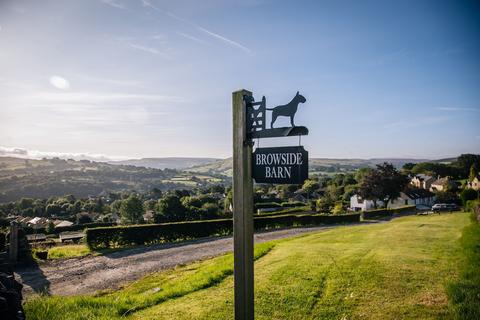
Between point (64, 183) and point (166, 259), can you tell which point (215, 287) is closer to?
point (166, 259)

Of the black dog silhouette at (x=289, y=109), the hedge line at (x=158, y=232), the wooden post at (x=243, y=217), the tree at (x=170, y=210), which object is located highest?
the black dog silhouette at (x=289, y=109)

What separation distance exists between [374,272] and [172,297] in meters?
5.21

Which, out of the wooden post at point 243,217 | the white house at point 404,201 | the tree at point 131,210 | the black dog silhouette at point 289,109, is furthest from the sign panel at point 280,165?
the white house at point 404,201

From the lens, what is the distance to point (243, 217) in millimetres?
3516

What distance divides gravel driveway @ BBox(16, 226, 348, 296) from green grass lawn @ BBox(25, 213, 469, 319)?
6.16 ft

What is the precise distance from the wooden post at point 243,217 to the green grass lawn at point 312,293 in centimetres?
259

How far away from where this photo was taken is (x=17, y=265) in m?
13.9

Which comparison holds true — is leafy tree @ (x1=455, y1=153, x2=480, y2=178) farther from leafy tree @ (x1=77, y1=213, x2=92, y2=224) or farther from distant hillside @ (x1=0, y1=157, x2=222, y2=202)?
distant hillside @ (x1=0, y1=157, x2=222, y2=202)

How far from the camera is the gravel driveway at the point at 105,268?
10.7 m

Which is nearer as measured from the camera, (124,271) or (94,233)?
(124,271)

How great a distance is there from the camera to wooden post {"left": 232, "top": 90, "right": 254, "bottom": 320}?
350 cm

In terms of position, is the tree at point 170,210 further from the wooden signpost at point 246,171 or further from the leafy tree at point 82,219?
the wooden signpost at point 246,171

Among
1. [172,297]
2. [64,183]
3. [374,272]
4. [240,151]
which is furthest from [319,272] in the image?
[64,183]

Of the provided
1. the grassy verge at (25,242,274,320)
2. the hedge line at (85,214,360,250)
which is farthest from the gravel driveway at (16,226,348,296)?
the hedge line at (85,214,360,250)
